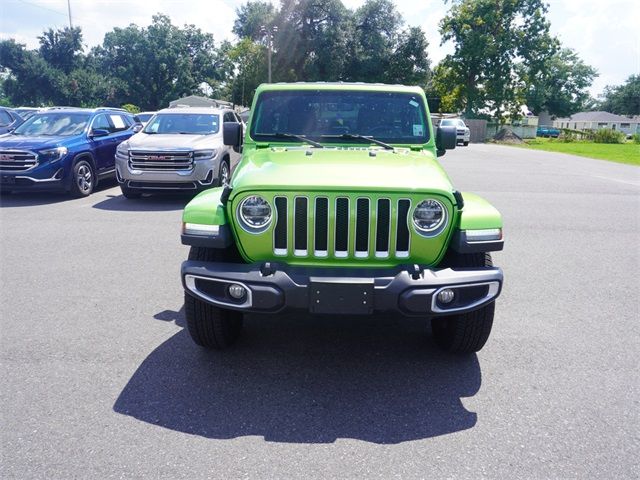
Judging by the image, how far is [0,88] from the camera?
71.6 meters

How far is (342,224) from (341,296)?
47 centimetres

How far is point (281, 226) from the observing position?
3.36 meters

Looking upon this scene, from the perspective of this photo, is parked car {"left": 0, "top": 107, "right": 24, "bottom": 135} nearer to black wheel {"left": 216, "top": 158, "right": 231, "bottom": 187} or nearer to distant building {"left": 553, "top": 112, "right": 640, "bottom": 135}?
black wheel {"left": 216, "top": 158, "right": 231, "bottom": 187}

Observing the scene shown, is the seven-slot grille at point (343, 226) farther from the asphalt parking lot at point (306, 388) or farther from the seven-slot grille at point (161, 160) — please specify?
the seven-slot grille at point (161, 160)

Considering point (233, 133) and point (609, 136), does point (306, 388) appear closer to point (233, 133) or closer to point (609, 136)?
point (233, 133)

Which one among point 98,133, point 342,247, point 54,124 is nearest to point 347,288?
point 342,247

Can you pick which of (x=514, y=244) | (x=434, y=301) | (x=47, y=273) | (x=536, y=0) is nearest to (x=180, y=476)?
(x=434, y=301)

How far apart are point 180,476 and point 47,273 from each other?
3963mm

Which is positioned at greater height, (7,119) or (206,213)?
(7,119)

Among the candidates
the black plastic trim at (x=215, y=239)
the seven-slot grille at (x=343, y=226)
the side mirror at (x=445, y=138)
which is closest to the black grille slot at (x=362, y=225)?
the seven-slot grille at (x=343, y=226)

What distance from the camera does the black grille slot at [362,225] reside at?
10.9 ft

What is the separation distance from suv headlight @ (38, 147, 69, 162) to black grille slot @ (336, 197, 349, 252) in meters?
8.47

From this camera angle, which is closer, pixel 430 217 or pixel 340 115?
pixel 430 217

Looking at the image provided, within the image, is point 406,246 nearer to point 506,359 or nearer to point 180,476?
point 506,359
